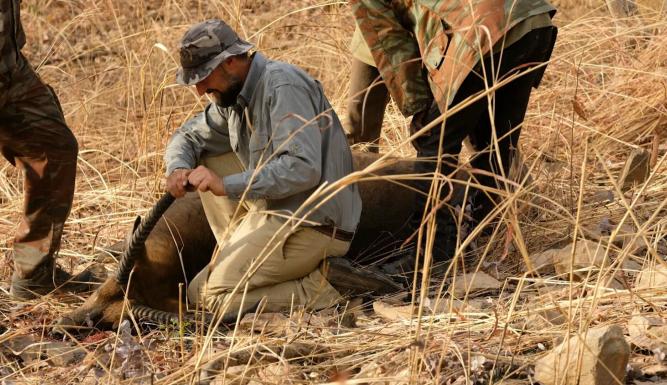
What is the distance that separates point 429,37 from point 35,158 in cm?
180

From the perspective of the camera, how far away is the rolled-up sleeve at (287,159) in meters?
4.18

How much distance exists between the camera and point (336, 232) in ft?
14.8

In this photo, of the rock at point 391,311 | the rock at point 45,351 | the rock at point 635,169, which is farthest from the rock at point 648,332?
the rock at point 45,351

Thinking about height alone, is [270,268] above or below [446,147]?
below

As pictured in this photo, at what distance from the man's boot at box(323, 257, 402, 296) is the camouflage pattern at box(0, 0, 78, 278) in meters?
1.28

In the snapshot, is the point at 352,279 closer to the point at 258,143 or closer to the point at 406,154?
the point at 258,143

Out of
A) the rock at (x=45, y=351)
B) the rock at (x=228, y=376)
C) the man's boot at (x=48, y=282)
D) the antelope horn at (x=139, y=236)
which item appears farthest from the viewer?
the man's boot at (x=48, y=282)

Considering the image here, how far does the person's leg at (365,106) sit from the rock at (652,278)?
1.71 meters

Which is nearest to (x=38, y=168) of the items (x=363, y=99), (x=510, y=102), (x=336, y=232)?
(x=336, y=232)

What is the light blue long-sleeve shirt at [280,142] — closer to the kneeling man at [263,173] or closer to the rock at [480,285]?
the kneeling man at [263,173]

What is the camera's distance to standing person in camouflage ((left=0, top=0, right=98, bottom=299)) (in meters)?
4.47

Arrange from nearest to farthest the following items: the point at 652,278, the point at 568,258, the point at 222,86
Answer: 1. the point at 652,278
2. the point at 222,86
3. the point at 568,258

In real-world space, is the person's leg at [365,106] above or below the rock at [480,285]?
above

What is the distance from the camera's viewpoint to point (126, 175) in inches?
243
